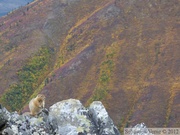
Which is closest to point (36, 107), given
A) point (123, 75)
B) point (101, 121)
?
point (101, 121)

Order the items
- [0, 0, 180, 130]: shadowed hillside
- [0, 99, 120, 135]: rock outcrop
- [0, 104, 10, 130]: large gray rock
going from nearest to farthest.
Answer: [0, 104, 10, 130]: large gray rock < [0, 99, 120, 135]: rock outcrop < [0, 0, 180, 130]: shadowed hillside

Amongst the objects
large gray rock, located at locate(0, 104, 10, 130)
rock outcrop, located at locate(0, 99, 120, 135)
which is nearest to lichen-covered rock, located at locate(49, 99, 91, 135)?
rock outcrop, located at locate(0, 99, 120, 135)

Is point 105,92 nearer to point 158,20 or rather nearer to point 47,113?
point 158,20

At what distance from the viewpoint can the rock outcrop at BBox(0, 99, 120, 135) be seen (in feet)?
72.1

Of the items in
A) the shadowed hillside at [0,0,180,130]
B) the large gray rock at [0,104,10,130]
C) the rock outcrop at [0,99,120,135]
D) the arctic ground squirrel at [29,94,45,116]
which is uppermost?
the shadowed hillside at [0,0,180,130]

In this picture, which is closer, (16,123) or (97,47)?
(16,123)

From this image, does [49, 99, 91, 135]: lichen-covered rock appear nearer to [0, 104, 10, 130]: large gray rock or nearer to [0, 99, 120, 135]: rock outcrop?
[0, 99, 120, 135]: rock outcrop

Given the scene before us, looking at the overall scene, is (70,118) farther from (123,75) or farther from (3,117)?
(123,75)

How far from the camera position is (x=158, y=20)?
19400cm

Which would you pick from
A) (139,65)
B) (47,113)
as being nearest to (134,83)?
(139,65)

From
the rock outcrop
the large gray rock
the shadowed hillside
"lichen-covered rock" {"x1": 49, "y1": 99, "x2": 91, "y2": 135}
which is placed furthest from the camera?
the shadowed hillside

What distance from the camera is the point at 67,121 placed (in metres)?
24.7

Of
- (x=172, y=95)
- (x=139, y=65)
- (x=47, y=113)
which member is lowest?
(x=47, y=113)

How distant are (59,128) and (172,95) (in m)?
130
